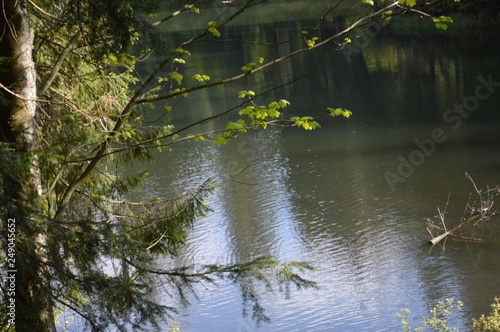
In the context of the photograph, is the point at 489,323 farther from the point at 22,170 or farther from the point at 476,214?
the point at 22,170

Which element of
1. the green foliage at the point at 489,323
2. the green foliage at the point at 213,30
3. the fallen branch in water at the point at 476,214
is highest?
the green foliage at the point at 213,30

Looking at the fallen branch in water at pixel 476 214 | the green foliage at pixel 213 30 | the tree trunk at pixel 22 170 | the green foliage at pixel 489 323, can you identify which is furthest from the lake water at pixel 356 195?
the tree trunk at pixel 22 170

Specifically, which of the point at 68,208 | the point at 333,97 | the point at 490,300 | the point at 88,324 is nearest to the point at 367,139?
the point at 333,97

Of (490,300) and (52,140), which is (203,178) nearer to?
(490,300)

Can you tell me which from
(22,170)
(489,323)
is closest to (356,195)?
(489,323)

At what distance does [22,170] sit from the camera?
3.42m

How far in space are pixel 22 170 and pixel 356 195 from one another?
33.7 feet

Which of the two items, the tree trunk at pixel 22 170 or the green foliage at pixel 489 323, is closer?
the tree trunk at pixel 22 170

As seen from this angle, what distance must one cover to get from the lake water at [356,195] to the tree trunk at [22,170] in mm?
1626

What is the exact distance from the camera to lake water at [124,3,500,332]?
8953 millimetres

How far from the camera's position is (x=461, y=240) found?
1044 cm

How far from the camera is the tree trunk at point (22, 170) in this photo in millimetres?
3348

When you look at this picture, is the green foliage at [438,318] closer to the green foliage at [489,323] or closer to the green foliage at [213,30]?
the green foliage at [489,323]

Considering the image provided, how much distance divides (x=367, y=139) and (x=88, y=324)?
14177mm
